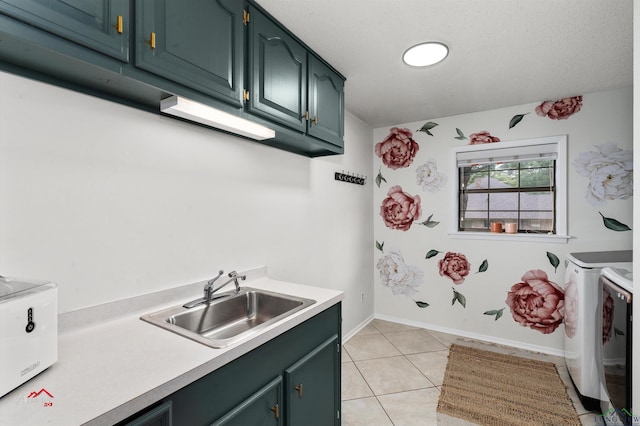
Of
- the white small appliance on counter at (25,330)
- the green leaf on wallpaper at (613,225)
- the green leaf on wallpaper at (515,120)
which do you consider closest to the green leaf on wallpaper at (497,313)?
the green leaf on wallpaper at (613,225)

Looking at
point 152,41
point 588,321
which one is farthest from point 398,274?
point 152,41

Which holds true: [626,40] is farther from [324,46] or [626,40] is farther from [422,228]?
[422,228]

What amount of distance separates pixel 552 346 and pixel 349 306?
189cm

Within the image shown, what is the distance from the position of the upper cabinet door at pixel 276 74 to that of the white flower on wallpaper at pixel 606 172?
8.37 ft

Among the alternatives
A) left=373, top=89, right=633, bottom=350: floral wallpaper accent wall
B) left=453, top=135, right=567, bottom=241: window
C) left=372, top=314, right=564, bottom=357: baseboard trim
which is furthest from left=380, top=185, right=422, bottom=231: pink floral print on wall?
left=372, top=314, right=564, bottom=357: baseboard trim

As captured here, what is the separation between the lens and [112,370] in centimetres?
88

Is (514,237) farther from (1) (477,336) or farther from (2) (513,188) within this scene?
(1) (477,336)

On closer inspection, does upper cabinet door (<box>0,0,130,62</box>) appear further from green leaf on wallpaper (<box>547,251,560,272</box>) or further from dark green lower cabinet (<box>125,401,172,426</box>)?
green leaf on wallpaper (<box>547,251,560,272</box>)

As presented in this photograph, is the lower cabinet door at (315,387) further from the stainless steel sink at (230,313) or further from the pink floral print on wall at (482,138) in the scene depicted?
the pink floral print on wall at (482,138)

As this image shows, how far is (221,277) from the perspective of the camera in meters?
1.73

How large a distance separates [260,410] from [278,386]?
11cm

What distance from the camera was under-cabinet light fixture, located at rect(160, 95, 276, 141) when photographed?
1273 millimetres

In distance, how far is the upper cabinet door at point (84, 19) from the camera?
81 centimetres

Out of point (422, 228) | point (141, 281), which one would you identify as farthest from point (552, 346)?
point (141, 281)
